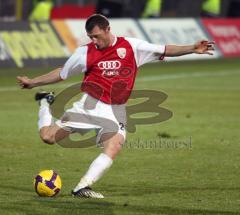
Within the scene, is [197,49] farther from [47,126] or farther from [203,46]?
[47,126]

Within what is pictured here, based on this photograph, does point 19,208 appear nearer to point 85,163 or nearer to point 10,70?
point 85,163

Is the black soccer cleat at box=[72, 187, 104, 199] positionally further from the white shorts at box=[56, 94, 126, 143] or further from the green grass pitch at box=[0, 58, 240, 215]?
the white shorts at box=[56, 94, 126, 143]

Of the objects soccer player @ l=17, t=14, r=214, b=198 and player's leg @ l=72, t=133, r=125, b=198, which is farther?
soccer player @ l=17, t=14, r=214, b=198

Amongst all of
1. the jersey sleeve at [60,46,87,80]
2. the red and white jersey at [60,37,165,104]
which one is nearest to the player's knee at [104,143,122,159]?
the red and white jersey at [60,37,165,104]

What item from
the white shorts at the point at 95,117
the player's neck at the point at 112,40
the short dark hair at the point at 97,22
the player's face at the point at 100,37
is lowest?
the white shorts at the point at 95,117

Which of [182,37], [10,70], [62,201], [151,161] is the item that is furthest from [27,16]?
[62,201]

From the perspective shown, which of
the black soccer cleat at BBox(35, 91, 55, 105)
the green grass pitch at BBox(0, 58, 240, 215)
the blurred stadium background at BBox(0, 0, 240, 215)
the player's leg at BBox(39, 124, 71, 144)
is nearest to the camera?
the green grass pitch at BBox(0, 58, 240, 215)

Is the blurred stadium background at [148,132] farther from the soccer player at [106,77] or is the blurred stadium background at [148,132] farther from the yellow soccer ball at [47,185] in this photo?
the soccer player at [106,77]

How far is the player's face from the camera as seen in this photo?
11.1 m

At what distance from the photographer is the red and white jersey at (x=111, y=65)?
11.5 m

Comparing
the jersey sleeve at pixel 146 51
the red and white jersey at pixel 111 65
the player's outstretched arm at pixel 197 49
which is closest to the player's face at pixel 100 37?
the red and white jersey at pixel 111 65

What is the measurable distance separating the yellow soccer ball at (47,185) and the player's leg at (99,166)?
225 mm

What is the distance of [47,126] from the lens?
1187cm

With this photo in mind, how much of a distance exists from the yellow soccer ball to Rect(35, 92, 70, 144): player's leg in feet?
2.41
